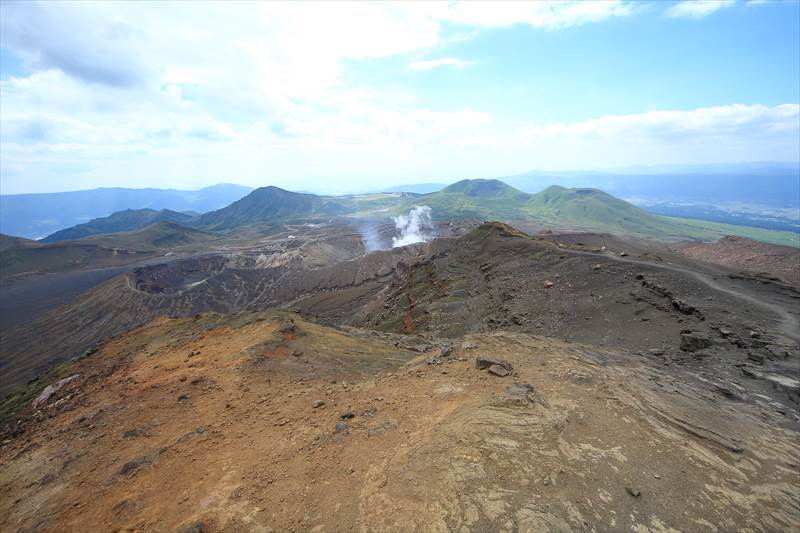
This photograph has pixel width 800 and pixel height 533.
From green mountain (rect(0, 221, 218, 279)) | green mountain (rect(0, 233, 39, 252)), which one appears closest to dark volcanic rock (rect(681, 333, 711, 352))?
green mountain (rect(0, 221, 218, 279))

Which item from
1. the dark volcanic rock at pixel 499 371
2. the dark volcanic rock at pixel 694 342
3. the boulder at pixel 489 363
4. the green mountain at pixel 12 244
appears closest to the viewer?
the dark volcanic rock at pixel 499 371

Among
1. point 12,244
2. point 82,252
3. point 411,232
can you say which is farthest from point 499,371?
point 12,244

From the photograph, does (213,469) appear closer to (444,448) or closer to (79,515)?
(79,515)

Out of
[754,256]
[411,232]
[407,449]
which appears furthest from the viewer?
[411,232]

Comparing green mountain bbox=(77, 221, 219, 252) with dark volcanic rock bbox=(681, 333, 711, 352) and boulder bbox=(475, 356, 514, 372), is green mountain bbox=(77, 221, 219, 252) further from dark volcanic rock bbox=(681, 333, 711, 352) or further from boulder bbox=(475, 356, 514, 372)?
dark volcanic rock bbox=(681, 333, 711, 352)

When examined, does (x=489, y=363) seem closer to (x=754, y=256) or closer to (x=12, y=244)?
(x=754, y=256)

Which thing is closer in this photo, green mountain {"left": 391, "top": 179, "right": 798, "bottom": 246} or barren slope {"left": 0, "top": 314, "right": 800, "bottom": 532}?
barren slope {"left": 0, "top": 314, "right": 800, "bottom": 532}

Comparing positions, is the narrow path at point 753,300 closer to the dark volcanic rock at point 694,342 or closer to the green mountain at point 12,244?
the dark volcanic rock at point 694,342

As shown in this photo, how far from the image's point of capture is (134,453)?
945 centimetres

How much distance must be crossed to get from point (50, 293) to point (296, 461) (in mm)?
88472

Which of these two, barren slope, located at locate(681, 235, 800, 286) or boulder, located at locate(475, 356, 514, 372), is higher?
boulder, located at locate(475, 356, 514, 372)

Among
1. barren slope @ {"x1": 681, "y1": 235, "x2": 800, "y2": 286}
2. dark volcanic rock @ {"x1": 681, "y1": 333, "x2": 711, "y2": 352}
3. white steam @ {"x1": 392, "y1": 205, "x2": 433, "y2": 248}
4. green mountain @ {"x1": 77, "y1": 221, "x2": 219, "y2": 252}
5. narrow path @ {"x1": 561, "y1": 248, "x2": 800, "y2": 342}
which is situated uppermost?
green mountain @ {"x1": 77, "y1": 221, "x2": 219, "y2": 252}

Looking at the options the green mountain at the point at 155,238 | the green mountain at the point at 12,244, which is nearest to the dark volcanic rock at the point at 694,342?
the green mountain at the point at 155,238

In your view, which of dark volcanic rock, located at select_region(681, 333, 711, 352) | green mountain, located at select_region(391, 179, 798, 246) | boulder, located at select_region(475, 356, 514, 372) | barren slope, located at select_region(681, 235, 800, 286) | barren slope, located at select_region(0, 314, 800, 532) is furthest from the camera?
green mountain, located at select_region(391, 179, 798, 246)
